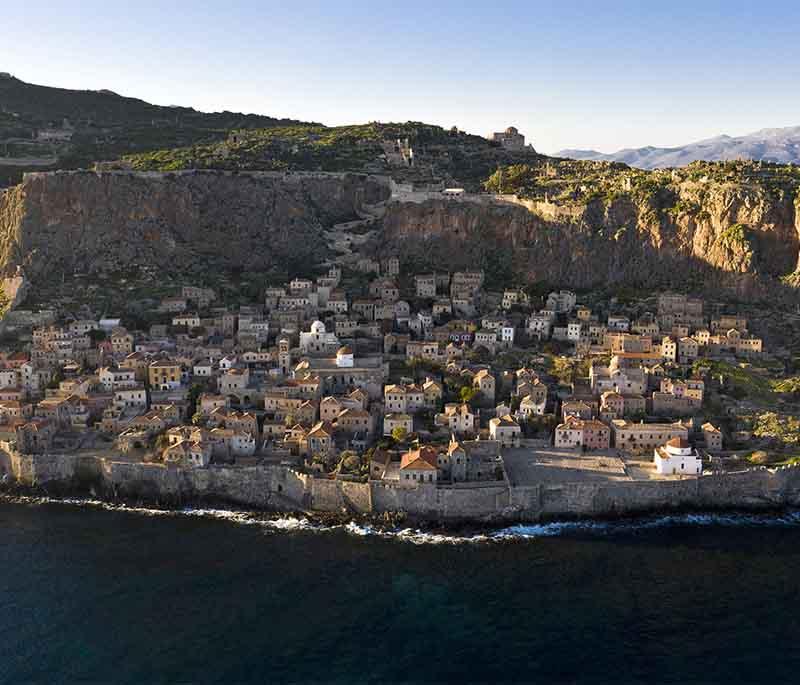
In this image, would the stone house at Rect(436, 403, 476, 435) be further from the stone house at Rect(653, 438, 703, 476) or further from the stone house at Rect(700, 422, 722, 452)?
the stone house at Rect(700, 422, 722, 452)

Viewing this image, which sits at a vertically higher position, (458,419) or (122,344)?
(122,344)

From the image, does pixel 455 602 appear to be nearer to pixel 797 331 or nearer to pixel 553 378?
pixel 553 378

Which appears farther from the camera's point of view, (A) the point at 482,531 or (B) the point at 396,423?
(B) the point at 396,423

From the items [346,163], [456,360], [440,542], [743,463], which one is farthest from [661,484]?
[346,163]

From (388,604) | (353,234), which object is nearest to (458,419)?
(388,604)

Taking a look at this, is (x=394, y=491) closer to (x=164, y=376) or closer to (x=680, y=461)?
(x=680, y=461)

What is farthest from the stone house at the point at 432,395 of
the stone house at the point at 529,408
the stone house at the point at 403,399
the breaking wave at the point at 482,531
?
the breaking wave at the point at 482,531

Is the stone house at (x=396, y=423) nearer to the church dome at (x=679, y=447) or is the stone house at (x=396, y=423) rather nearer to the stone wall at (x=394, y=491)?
the stone wall at (x=394, y=491)

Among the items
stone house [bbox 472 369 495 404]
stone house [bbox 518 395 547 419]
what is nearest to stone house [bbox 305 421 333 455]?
stone house [bbox 472 369 495 404]
